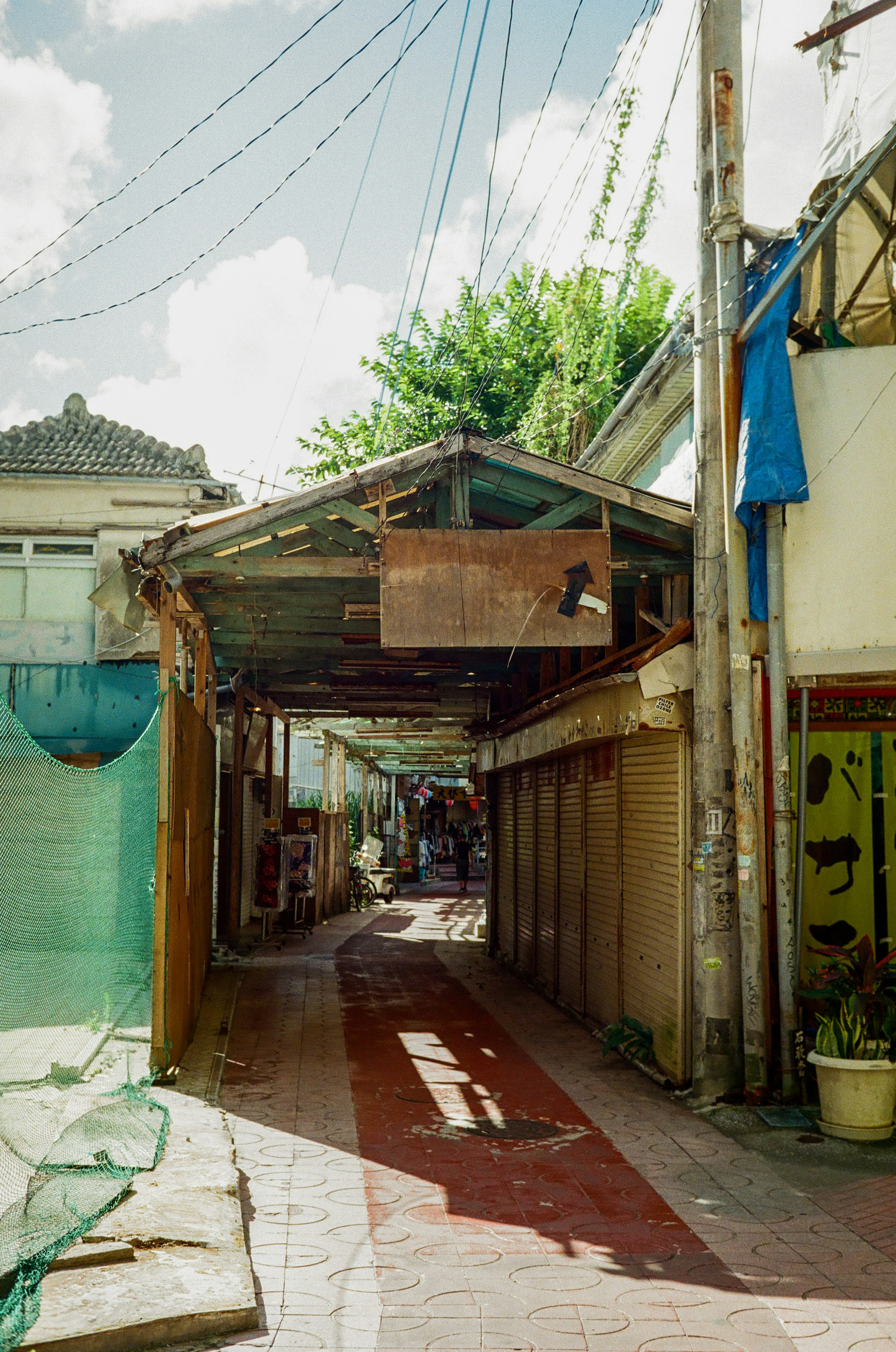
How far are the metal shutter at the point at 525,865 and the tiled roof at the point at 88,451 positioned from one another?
788cm

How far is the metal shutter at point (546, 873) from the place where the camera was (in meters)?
13.6

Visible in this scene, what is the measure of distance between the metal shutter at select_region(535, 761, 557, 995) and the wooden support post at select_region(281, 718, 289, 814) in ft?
24.6

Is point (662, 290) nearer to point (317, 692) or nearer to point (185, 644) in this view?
point (317, 692)

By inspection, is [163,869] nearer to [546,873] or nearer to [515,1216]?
[515,1216]

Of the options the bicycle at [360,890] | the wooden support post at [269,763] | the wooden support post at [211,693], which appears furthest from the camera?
the bicycle at [360,890]

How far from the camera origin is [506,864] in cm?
1780

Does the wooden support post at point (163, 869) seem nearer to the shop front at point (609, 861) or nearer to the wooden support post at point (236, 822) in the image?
the shop front at point (609, 861)

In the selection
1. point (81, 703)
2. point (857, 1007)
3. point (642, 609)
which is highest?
point (642, 609)

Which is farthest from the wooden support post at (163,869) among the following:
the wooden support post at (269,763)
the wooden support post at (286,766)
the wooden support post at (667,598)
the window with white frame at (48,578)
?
the wooden support post at (286,766)

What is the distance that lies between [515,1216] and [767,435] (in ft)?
16.9

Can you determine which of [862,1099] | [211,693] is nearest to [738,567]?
[862,1099]

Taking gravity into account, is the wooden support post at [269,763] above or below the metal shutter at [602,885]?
above

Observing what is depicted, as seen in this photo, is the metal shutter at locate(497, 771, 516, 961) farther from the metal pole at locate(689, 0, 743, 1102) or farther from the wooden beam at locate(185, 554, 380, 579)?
the metal pole at locate(689, 0, 743, 1102)

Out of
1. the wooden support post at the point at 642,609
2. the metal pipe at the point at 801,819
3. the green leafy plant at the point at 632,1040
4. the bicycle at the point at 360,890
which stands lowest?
the bicycle at the point at 360,890
